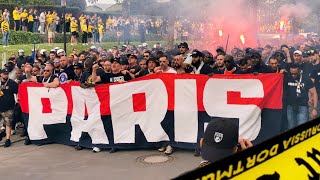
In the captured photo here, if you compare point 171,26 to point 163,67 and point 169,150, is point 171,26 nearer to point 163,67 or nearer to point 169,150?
point 163,67

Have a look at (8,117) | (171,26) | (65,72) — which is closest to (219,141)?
(65,72)

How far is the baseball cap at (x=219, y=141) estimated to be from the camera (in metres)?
2.39

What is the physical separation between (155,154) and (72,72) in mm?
2891

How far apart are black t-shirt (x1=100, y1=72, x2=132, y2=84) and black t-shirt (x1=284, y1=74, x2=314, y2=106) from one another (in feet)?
8.94

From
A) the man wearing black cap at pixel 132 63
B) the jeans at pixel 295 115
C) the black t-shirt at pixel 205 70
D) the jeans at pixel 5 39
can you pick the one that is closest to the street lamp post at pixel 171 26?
the jeans at pixel 5 39

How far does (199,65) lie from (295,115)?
1.80 m

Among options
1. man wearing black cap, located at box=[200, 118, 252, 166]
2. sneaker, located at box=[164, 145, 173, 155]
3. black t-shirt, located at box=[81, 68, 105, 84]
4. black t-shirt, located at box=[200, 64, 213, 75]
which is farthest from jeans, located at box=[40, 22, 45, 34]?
man wearing black cap, located at box=[200, 118, 252, 166]

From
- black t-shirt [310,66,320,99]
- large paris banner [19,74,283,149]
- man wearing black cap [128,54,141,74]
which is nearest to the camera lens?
large paris banner [19,74,283,149]

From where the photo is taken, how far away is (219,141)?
2.41 m

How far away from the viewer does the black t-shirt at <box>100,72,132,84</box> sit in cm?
741

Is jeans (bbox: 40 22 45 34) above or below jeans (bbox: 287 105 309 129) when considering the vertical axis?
above

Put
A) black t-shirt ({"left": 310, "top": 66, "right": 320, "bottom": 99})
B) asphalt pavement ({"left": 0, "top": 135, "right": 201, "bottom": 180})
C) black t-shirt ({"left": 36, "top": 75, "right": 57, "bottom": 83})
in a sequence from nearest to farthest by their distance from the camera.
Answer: asphalt pavement ({"left": 0, "top": 135, "right": 201, "bottom": 180}), black t-shirt ({"left": 310, "top": 66, "right": 320, "bottom": 99}), black t-shirt ({"left": 36, "top": 75, "right": 57, "bottom": 83})

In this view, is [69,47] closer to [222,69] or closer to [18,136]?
[18,136]

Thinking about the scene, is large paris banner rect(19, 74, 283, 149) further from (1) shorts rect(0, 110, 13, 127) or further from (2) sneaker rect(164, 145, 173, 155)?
(1) shorts rect(0, 110, 13, 127)
